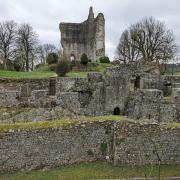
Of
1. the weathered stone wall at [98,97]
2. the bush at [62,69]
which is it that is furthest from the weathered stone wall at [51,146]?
the bush at [62,69]

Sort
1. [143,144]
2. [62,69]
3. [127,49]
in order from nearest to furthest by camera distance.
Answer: [143,144], [62,69], [127,49]

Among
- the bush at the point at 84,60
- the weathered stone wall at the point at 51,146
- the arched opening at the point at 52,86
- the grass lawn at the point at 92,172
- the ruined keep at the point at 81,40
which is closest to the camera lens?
the grass lawn at the point at 92,172

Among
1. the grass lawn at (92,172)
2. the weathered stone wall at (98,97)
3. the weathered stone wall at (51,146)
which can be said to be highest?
the weathered stone wall at (98,97)

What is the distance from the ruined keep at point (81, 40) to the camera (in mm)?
47000

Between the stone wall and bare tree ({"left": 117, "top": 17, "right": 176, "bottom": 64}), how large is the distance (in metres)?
33.2

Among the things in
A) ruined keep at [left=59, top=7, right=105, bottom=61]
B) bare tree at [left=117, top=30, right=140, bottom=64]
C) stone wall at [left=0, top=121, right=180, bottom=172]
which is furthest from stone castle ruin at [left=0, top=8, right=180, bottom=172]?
bare tree at [left=117, top=30, right=140, bottom=64]

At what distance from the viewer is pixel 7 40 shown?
53344 mm

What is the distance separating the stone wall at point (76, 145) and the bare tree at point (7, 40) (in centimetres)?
3357

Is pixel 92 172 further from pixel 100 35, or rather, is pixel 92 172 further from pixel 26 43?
pixel 26 43

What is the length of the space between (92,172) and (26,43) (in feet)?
133

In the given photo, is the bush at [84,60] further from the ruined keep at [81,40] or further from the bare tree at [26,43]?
the bare tree at [26,43]

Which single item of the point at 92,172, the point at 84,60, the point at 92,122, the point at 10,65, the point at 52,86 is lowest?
the point at 92,172

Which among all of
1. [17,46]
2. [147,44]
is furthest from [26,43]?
[147,44]

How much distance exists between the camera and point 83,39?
161 feet
